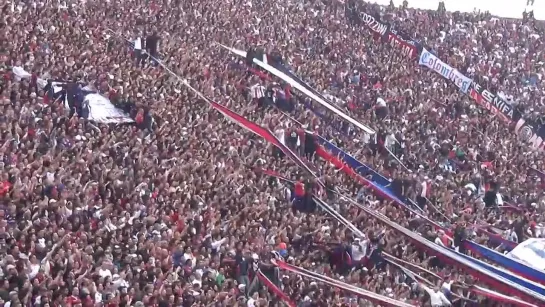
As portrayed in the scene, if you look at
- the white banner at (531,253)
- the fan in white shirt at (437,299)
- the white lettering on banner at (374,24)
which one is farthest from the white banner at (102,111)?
the white lettering on banner at (374,24)

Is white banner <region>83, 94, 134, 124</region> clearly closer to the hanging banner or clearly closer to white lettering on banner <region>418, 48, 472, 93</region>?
white lettering on banner <region>418, 48, 472, 93</region>

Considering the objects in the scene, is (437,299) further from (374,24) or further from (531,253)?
(374,24)

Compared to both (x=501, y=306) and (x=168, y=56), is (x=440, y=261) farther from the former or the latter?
(x=168, y=56)

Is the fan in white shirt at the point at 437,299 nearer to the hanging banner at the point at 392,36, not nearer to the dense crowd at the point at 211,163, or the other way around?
the dense crowd at the point at 211,163

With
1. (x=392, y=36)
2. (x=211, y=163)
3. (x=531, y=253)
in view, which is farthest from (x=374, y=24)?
(x=211, y=163)

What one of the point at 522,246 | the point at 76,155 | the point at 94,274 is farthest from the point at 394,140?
the point at 94,274

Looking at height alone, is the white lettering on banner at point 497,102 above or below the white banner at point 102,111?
below
